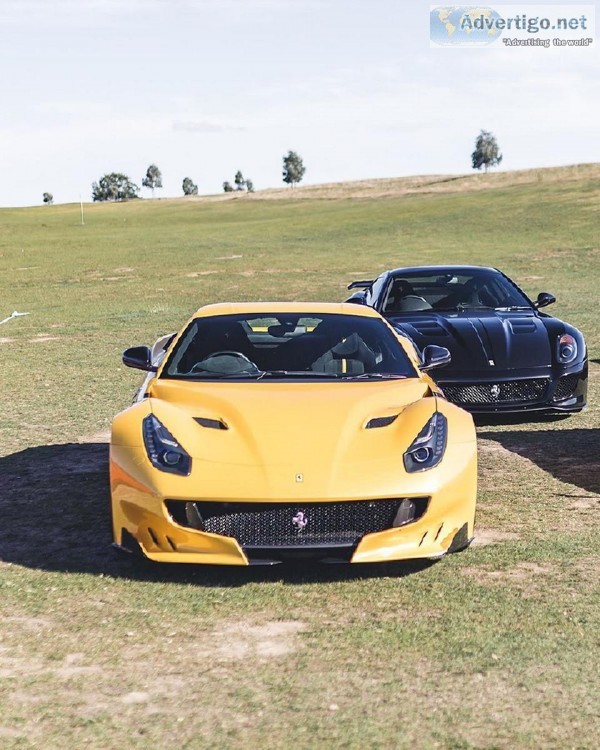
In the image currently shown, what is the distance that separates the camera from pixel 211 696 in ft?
12.8

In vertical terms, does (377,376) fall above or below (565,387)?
above

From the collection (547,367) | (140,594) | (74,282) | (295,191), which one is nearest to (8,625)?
(140,594)

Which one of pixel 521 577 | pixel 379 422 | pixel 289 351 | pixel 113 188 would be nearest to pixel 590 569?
pixel 521 577

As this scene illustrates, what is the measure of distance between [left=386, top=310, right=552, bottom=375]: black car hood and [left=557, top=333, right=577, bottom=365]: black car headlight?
4.0 inches

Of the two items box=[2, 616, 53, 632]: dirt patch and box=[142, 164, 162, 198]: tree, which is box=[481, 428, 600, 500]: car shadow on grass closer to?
box=[2, 616, 53, 632]: dirt patch

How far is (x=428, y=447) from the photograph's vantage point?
213 inches

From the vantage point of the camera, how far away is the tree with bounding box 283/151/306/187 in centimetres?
17075

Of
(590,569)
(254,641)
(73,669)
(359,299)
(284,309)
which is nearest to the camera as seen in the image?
(73,669)

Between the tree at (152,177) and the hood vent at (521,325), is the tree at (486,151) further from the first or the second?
the hood vent at (521,325)

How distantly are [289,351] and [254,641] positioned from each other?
2.67 meters

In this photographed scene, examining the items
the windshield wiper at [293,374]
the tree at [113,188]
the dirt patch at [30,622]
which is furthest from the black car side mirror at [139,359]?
the tree at [113,188]

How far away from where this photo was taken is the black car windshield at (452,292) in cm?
1142

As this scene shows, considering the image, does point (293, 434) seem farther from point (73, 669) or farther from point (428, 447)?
point (73, 669)

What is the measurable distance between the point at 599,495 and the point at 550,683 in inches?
129
